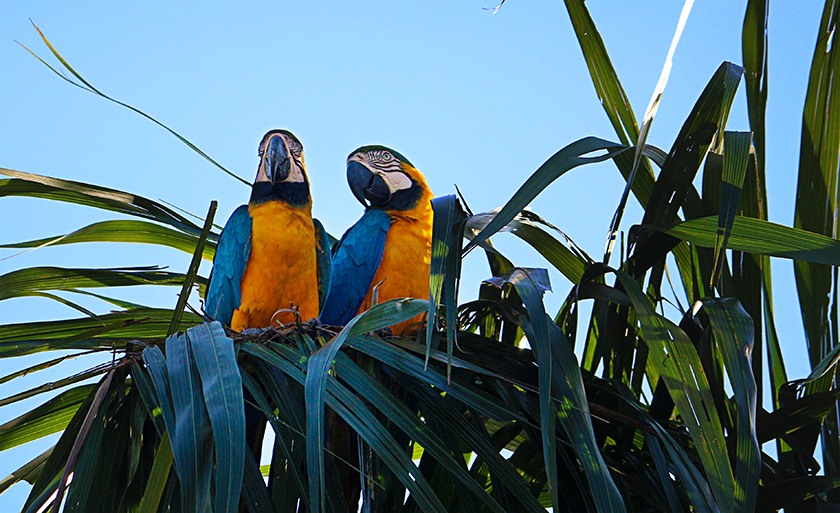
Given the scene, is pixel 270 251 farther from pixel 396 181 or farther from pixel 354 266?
pixel 396 181

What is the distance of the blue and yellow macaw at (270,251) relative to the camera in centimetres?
191

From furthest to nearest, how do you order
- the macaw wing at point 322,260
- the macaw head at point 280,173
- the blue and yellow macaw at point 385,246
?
the macaw wing at point 322,260 < the macaw head at point 280,173 < the blue and yellow macaw at point 385,246

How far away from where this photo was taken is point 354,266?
194 centimetres

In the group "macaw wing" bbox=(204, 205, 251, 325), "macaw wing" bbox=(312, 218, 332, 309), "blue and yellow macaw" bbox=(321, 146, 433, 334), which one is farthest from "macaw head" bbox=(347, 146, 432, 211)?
"macaw wing" bbox=(204, 205, 251, 325)

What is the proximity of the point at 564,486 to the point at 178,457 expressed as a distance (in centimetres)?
62

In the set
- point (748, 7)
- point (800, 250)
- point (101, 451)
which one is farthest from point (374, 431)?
point (748, 7)

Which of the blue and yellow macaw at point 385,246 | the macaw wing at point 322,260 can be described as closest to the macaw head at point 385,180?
the blue and yellow macaw at point 385,246

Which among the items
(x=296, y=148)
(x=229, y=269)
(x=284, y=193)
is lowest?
(x=229, y=269)

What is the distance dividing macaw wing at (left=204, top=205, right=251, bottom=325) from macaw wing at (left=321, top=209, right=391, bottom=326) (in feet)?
0.79

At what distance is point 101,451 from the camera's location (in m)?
1.09

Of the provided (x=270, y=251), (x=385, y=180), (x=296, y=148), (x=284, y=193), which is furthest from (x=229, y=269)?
(x=385, y=180)

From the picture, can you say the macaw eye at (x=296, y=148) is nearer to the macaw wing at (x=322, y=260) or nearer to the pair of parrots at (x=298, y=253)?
the pair of parrots at (x=298, y=253)

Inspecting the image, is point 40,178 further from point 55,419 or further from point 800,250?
point 800,250

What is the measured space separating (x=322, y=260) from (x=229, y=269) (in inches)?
12.7
